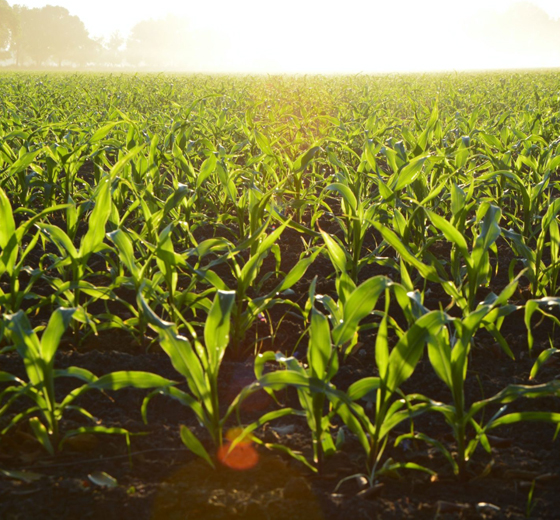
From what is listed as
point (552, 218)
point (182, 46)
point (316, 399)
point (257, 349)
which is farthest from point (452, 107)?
point (182, 46)

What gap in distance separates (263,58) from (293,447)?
164 meters

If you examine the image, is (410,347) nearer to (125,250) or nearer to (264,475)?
(264,475)

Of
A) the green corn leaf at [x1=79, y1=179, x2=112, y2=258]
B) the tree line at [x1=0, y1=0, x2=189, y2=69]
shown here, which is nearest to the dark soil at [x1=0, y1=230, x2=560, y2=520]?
the green corn leaf at [x1=79, y1=179, x2=112, y2=258]

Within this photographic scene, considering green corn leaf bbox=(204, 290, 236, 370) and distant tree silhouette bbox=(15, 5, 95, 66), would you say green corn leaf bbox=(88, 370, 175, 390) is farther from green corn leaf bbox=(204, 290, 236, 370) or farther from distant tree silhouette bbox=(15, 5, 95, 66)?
distant tree silhouette bbox=(15, 5, 95, 66)

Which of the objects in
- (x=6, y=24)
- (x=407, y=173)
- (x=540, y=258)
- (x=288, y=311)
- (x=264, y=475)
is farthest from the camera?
(x=6, y=24)

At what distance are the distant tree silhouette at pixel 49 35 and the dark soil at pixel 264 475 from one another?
8599 cm

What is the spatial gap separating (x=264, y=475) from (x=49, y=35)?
95184 mm

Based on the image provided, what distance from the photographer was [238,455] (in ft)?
5.07

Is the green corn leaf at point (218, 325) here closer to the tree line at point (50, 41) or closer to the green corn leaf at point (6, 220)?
the green corn leaf at point (6, 220)

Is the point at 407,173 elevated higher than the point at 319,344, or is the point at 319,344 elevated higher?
the point at 407,173

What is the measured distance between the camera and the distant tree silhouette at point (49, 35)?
81750 millimetres

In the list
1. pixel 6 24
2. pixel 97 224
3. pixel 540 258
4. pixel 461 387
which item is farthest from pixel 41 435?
pixel 6 24

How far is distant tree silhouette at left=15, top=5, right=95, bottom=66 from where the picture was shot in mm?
81750

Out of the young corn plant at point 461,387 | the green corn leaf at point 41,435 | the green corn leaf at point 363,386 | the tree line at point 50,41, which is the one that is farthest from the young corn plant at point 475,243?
the tree line at point 50,41
